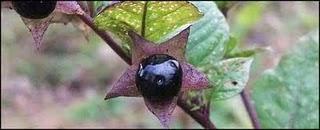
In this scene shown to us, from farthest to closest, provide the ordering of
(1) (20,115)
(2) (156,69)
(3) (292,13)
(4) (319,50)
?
(3) (292,13)
(1) (20,115)
(4) (319,50)
(2) (156,69)

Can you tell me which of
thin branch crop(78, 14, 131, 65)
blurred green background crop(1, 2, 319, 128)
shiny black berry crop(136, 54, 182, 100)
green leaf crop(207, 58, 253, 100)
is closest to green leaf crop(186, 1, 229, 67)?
green leaf crop(207, 58, 253, 100)

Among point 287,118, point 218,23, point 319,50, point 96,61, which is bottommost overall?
point 96,61

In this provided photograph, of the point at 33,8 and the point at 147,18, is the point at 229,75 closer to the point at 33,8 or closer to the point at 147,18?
the point at 147,18

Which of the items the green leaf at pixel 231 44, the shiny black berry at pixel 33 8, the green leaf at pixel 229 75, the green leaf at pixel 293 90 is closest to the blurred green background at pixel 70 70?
the green leaf at pixel 293 90

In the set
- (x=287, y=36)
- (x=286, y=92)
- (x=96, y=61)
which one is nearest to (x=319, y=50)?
(x=286, y=92)

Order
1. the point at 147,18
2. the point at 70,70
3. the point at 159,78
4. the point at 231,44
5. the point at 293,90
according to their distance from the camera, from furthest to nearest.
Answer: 1. the point at 70,70
2. the point at 293,90
3. the point at 231,44
4. the point at 147,18
5. the point at 159,78

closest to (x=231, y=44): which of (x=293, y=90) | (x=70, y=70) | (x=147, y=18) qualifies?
(x=293, y=90)

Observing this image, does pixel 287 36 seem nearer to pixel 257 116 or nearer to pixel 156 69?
pixel 257 116
